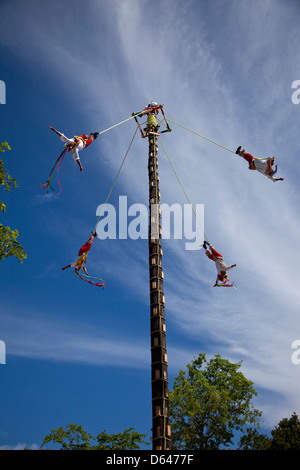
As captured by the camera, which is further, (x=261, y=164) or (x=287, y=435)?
(x=287, y=435)

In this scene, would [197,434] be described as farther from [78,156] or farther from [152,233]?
[78,156]

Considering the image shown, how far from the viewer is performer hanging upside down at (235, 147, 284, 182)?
34.2 ft

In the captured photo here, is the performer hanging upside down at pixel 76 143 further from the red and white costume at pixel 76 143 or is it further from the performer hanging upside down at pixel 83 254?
the performer hanging upside down at pixel 83 254

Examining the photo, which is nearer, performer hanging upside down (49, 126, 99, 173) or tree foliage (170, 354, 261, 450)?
performer hanging upside down (49, 126, 99, 173)

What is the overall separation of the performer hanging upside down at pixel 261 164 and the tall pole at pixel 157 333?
2986mm

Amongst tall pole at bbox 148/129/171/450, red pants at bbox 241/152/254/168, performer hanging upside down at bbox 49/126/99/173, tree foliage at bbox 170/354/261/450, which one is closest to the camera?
tall pole at bbox 148/129/171/450

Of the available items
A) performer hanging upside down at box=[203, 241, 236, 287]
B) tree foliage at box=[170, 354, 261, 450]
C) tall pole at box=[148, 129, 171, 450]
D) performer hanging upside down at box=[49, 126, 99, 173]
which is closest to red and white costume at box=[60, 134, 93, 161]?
performer hanging upside down at box=[49, 126, 99, 173]

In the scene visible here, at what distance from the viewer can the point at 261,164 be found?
419 inches

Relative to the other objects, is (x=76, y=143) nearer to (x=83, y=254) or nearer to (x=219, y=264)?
Result: (x=83, y=254)

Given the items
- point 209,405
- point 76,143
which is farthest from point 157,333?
point 209,405

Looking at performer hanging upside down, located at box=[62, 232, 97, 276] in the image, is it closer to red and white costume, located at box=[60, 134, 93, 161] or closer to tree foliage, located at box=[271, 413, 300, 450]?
red and white costume, located at box=[60, 134, 93, 161]

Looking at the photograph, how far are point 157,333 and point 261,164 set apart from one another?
20.5ft

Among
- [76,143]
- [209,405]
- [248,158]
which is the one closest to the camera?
[76,143]

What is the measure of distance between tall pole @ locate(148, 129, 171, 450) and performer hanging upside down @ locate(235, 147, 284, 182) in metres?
2.99
